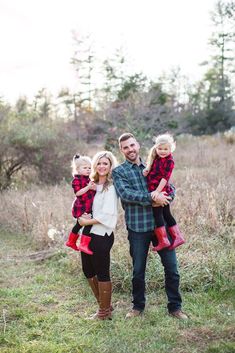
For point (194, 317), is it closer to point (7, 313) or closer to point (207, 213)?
point (7, 313)

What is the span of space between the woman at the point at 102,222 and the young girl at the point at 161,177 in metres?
0.37

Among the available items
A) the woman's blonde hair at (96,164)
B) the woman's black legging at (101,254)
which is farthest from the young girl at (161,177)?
the woman's black legging at (101,254)

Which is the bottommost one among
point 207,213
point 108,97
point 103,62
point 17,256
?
point 17,256

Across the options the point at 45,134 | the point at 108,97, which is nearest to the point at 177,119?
the point at 108,97

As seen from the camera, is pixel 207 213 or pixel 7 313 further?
pixel 207 213

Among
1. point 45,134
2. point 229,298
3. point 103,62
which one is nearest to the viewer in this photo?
point 229,298

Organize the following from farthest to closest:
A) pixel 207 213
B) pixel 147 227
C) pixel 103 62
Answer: pixel 103 62 < pixel 207 213 < pixel 147 227

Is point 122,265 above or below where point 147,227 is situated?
below

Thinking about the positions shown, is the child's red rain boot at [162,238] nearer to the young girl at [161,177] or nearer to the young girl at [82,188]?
the young girl at [161,177]

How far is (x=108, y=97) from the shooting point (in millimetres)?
29438

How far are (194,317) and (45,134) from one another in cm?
1026

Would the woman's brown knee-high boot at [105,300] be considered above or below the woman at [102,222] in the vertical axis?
below

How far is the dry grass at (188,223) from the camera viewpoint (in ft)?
17.6

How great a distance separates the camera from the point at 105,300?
4328 millimetres
